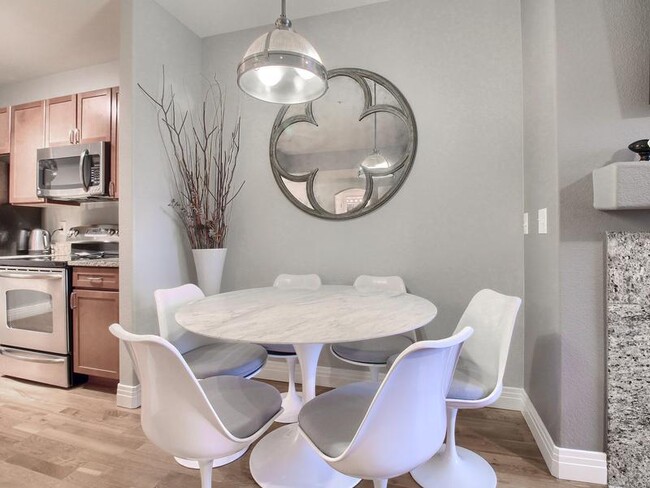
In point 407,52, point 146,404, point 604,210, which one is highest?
point 407,52

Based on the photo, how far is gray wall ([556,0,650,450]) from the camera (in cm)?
145

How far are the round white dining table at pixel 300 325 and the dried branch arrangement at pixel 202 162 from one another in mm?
906

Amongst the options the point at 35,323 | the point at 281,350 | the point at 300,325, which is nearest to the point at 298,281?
the point at 281,350

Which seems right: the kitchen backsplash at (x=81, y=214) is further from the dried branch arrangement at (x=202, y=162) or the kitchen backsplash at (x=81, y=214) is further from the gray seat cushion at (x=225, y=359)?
the gray seat cushion at (x=225, y=359)

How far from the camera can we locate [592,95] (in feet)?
4.91

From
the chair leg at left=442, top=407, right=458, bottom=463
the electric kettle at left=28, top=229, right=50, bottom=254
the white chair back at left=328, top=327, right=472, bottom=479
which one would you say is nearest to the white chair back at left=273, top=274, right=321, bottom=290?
the chair leg at left=442, top=407, right=458, bottom=463

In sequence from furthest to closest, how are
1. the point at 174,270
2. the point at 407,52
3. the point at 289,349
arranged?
the point at 174,270 → the point at 407,52 → the point at 289,349

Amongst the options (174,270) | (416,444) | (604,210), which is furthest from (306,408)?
(174,270)

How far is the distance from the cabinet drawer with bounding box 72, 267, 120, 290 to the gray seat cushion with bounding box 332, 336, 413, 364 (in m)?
1.59

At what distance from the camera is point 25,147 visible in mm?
2982

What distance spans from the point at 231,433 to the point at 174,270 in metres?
1.80

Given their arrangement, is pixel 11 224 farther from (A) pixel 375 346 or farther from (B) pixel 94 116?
(A) pixel 375 346

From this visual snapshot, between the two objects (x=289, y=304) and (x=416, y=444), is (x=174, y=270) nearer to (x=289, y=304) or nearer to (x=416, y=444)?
(x=289, y=304)

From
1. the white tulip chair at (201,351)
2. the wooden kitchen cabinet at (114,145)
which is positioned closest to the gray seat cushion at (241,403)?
the white tulip chair at (201,351)
